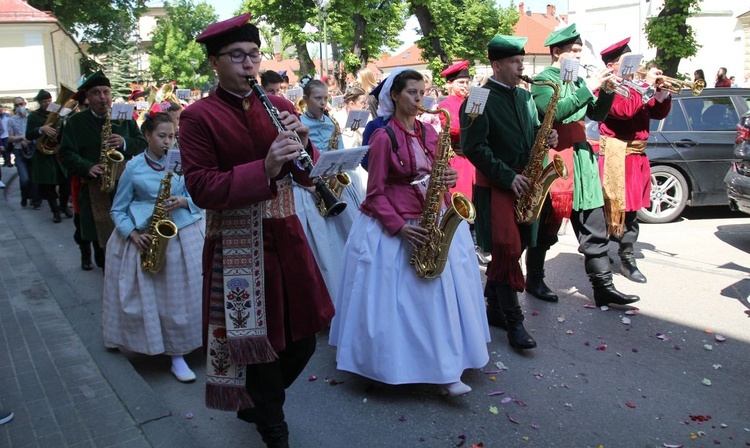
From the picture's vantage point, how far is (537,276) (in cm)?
595

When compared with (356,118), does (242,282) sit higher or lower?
lower

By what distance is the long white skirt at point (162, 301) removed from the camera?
14.9 ft

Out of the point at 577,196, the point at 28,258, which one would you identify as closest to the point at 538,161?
the point at 577,196

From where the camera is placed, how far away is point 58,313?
582 cm

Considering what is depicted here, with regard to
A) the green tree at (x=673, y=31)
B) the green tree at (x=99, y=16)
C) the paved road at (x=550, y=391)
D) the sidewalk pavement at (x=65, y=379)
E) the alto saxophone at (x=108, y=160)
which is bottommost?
the paved road at (x=550, y=391)

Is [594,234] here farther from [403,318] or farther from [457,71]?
[457,71]

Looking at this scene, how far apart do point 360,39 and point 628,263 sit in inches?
875

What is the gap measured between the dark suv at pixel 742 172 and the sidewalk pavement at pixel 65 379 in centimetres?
689

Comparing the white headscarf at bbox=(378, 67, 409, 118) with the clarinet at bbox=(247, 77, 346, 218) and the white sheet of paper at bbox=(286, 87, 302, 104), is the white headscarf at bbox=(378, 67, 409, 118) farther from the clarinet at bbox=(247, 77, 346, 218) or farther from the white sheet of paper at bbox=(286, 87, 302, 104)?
the white sheet of paper at bbox=(286, 87, 302, 104)

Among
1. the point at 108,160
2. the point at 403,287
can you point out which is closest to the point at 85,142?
the point at 108,160

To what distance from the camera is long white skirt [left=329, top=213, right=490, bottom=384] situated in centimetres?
397

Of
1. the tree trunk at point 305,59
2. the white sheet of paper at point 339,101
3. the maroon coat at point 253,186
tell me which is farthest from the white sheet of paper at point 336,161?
the tree trunk at point 305,59

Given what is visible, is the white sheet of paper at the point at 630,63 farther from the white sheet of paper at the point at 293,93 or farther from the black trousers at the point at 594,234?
the white sheet of paper at the point at 293,93

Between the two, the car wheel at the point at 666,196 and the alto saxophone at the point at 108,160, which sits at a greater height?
the alto saxophone at the point at 108,160
